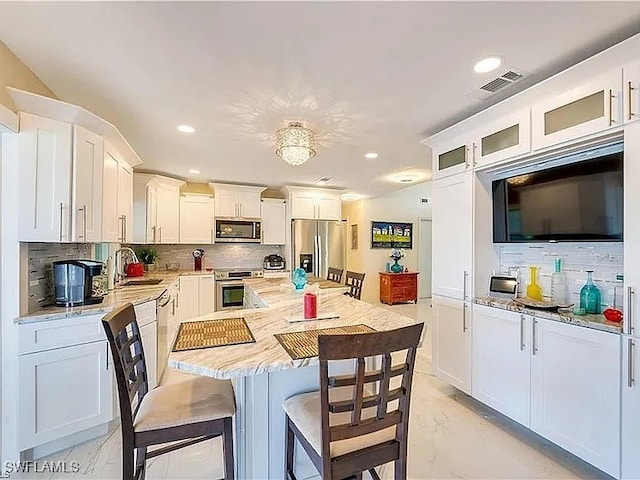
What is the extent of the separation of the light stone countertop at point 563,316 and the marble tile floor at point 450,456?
2.94ft

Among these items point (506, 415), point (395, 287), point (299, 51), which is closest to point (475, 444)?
point (506, 415)

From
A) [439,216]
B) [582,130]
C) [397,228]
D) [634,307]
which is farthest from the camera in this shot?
[397,228]

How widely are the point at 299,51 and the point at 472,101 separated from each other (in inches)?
56.0

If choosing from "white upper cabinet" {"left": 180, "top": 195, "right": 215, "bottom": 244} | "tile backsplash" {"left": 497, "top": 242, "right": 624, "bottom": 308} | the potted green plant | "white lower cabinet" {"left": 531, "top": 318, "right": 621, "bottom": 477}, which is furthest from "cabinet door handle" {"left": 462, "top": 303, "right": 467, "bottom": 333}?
the potted green plant

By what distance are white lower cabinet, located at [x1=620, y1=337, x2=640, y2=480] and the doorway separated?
278 inches

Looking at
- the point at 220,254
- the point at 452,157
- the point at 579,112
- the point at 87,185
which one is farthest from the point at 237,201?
the point at 579,112

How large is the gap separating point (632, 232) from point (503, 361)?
3.94 feet

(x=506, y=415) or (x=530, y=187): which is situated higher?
(x=530, y=187)

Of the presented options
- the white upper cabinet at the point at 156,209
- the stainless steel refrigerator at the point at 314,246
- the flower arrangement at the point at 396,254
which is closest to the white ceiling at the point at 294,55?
the white upper cabinet at the point at 156,209

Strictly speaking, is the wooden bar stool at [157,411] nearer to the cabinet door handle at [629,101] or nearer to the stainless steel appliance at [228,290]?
the cabinet door handle at [629,101]

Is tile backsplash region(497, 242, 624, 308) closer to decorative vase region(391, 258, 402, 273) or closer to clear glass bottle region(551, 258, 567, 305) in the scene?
clear glass bottle region(551, 258, 567, 305)

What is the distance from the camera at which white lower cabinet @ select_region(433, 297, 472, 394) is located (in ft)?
9.19

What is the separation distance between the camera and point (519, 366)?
2350 millimetres

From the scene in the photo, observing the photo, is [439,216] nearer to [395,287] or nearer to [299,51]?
[299,51]
